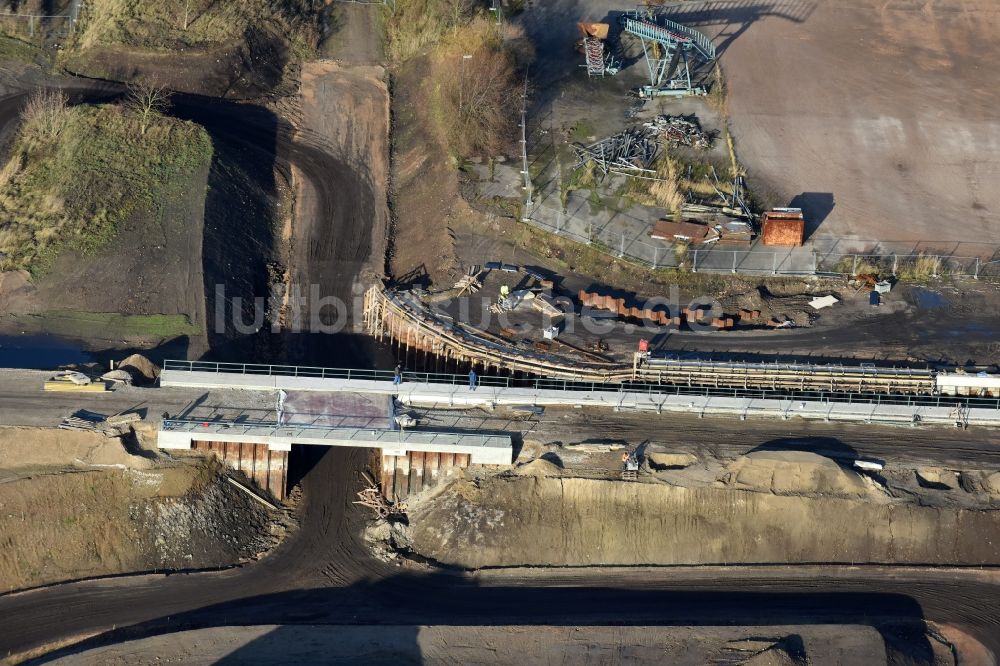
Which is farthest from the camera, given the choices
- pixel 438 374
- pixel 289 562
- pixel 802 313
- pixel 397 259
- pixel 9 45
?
pixel 9 45

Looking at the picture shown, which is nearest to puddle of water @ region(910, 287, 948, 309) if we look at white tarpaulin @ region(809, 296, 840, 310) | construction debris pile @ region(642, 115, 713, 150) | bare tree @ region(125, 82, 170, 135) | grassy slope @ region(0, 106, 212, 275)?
white tarpaulin @ region(809, 296, 840, 310)

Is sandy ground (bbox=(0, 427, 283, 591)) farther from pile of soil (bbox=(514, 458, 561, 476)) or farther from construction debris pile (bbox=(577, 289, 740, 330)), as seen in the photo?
construction debris pile (bbox=(577, 289, 740, 330))

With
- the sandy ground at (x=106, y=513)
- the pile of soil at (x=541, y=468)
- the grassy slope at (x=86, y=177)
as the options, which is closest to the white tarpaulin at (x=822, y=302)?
the pile of soil at (x=541, y=468)

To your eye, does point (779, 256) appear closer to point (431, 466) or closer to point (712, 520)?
point (712, 520)

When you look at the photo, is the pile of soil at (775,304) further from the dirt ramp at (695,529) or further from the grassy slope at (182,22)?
the grassy slope at (182,22)

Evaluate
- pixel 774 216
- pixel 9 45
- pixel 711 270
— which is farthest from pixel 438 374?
pixel 9 45

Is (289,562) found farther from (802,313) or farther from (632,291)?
(802,313)

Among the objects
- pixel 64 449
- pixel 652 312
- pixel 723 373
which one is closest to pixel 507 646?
pixel 723 373
